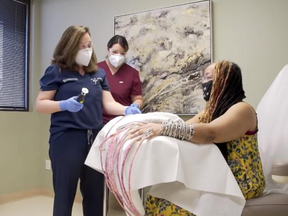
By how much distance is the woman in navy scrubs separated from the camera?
157 centimetres

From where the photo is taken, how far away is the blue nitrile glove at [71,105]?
152cm

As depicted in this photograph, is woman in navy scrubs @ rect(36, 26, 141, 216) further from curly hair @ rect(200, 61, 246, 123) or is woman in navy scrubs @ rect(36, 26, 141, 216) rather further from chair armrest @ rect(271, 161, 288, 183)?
chair armrest @ rect(271, 161, 288, 183)

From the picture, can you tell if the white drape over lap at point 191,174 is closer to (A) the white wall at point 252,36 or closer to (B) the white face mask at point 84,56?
(B) the white face mask at point 84,56

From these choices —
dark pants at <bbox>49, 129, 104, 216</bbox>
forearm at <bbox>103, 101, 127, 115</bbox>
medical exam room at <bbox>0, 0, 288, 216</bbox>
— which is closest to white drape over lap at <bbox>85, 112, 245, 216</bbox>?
medical exam room at <bbox>0, 0, 288, 216</bbox>

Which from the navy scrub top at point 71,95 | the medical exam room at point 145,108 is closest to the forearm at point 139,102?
the medical exam room at point 145,108

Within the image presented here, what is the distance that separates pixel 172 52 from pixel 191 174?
1.53m

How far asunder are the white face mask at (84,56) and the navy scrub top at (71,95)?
0.21 ft

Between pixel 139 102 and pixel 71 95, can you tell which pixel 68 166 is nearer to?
pixel 71 95

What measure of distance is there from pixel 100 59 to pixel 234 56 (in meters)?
1.18

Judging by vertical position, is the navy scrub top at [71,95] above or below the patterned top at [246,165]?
above

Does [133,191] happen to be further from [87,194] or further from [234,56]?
[234,56]

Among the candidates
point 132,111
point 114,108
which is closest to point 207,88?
point 132,111

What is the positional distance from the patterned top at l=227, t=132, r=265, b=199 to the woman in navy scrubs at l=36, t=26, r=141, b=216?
0.62 meters

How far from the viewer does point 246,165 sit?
3.87 feet
